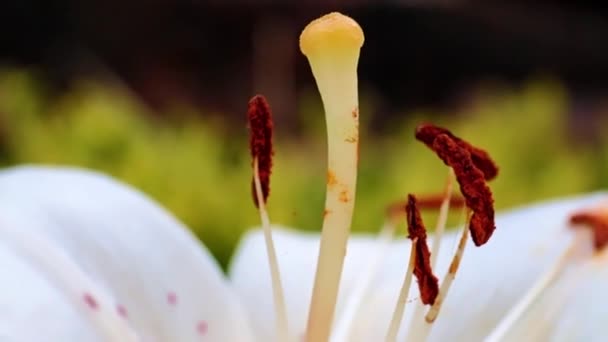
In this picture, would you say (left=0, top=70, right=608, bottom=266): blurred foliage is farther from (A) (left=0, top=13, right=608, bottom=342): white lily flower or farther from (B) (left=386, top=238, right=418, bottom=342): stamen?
(B) (left=386, top=238, right=418, bottom=342): stamen

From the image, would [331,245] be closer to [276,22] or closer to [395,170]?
[395,170]

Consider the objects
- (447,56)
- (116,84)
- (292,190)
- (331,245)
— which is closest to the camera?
(331,245)

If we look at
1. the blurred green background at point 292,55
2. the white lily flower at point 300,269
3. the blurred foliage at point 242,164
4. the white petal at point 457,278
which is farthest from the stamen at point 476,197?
the blurred green background at point 292,55

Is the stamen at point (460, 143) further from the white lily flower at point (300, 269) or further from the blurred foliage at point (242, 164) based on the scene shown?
the blurred foliage at point (242, 164)

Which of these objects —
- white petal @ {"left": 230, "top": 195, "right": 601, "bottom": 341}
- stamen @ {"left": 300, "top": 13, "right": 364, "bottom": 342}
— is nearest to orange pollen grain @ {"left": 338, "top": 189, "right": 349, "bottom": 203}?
stamen @ {"left": 300, "top": 13, "right": 364, "bottom": 342}

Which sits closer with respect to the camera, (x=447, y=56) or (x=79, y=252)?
(x=79, y=252)

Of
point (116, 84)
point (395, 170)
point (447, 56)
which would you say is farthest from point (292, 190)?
point (447, 56)

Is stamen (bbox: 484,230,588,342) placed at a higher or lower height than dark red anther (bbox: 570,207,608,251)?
lower
